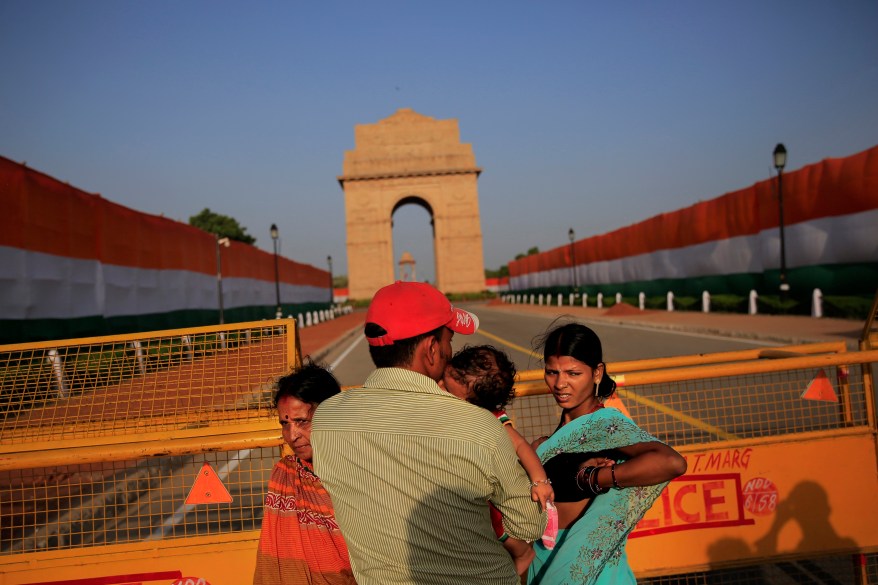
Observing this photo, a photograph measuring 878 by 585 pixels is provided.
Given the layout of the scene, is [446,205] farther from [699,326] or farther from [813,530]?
[813,530]

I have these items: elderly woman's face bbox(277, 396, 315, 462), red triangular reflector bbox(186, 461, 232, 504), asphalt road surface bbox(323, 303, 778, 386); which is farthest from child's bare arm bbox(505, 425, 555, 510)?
asphalt road surface bbox(323, 303, 778, 386)

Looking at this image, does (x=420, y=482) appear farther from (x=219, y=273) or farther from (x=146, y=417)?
(x=219, y=273)

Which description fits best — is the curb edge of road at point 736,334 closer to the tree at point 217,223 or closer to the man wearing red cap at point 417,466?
the man wearing red cap at point 417,466

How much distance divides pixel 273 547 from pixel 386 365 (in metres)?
0.94

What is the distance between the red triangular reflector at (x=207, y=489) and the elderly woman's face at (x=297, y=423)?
0.69 metres

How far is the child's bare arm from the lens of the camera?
1873 millimetres

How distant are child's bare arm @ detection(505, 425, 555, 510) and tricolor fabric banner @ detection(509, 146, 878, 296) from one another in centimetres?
2020

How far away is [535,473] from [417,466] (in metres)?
0.38

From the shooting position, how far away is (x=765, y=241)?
25562 mm

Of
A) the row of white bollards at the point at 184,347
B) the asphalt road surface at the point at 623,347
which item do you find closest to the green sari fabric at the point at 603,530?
the row of white bollards at the point at 184,347

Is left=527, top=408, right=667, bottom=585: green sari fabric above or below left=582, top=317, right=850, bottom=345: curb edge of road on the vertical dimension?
above

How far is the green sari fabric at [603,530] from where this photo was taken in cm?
218

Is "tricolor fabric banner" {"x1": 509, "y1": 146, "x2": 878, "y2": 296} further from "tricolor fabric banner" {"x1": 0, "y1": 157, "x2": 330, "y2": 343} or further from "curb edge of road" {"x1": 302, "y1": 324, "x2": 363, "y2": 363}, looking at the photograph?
"tricolor fabric banner" {"x1": 0, "y1": 157, "x2": 330, "y2": 343}

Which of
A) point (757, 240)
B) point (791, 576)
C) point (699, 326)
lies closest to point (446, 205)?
point (757, 240)
